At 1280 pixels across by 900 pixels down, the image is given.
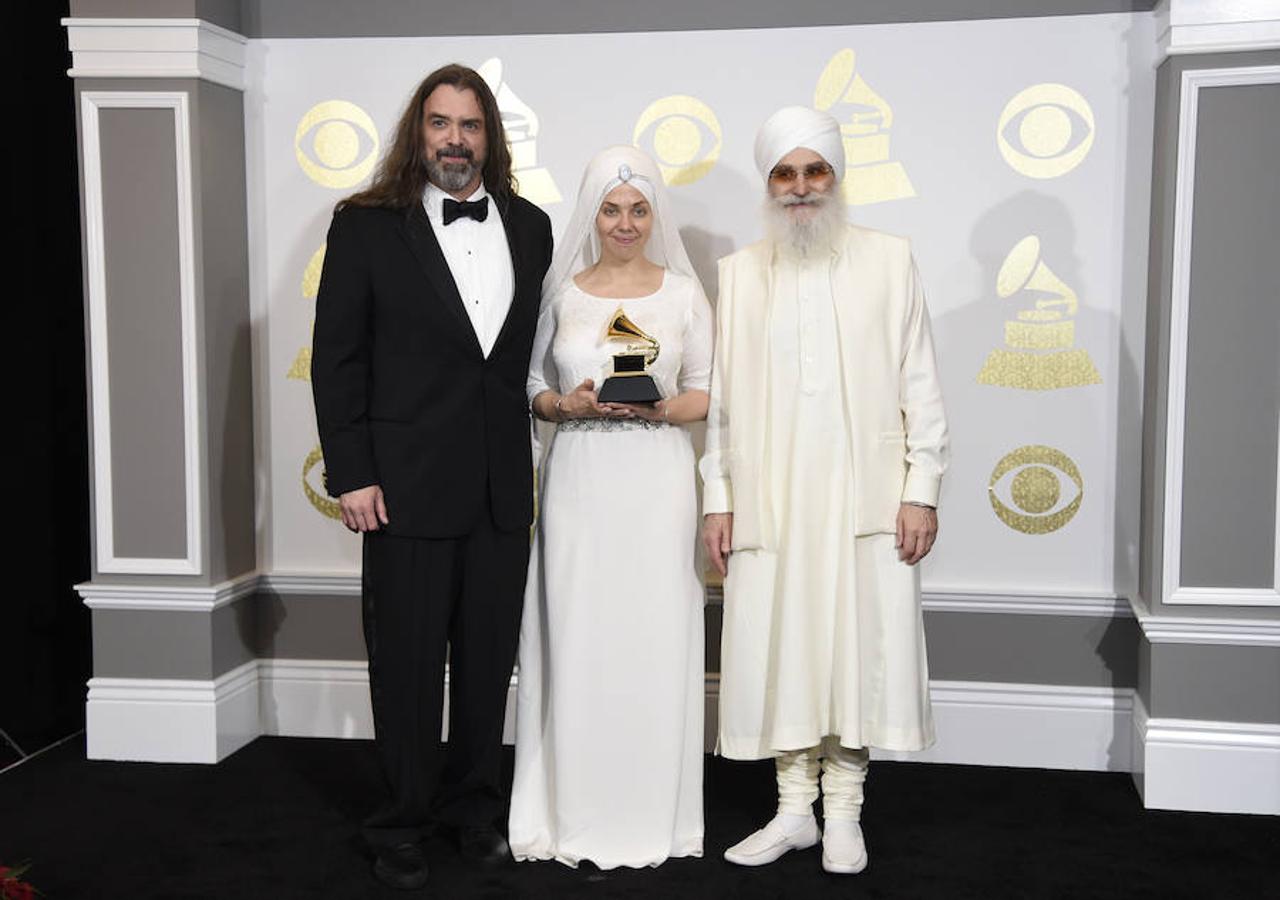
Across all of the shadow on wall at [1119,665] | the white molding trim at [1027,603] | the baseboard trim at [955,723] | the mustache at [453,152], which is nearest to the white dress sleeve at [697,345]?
the mustache at [453,152]

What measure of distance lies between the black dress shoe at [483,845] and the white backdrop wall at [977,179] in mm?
1733

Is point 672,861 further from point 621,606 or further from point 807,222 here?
point 807,222

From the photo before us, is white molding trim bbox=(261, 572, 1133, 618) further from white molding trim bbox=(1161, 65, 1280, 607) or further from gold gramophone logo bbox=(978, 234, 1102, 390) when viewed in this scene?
gold gramophone logo bbox=(978, 234, 1102, 390)

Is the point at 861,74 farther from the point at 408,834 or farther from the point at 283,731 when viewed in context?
the point at 283,731

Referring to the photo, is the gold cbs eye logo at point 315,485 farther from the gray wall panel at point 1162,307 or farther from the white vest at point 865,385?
the gray wall panel at point 1162,307

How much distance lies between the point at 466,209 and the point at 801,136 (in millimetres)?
888

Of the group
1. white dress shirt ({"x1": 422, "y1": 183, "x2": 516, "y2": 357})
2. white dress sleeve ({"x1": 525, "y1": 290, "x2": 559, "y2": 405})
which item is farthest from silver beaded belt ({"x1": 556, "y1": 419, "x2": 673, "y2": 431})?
A: white dress shirt ({"x1": 422, "y1": 183, "x2": 516, "y2": 357})

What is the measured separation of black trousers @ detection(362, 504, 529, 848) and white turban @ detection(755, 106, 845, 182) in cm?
120

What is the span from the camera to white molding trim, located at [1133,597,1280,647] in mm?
3801

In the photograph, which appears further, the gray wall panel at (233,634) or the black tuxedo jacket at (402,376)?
the gray wall panel at (233,634)

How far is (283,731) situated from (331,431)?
70.7 inches

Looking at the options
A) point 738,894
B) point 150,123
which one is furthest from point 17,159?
point 738,894

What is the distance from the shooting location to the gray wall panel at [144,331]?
4.18 m

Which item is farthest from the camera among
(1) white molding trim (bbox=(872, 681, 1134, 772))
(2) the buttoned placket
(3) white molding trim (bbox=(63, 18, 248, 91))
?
(1) white molding trim (bbox=(872, 681, 1134, 772))
